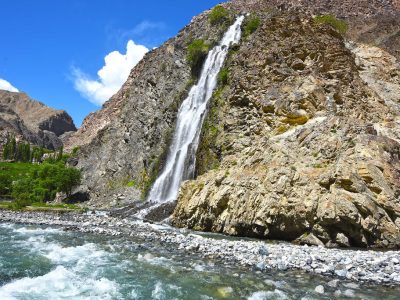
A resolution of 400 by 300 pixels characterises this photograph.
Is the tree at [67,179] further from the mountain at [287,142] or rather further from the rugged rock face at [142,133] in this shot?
the mountain at [287,142]

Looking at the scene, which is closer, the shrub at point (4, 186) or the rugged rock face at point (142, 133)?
the rugged rock face at point (142, 133)

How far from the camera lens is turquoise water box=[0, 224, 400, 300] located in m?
13.1

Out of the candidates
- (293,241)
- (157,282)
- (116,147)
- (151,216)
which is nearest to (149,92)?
(116,147)

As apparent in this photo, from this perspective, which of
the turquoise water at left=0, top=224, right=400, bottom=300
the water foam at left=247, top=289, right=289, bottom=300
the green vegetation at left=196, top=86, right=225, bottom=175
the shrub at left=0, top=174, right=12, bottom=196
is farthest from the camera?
the shrub at left=0, top=174, right=12, bottom=196

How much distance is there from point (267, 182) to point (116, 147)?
4618cm

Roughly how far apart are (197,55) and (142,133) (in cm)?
1579

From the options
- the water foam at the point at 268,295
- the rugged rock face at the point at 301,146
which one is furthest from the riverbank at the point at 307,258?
the rugged rock face at the point at 301,146

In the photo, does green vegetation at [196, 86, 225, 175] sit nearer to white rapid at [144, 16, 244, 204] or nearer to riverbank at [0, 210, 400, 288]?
white rapid at [144, 16, 244, 204]

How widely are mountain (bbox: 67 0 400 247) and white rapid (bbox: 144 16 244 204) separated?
7.34 feet

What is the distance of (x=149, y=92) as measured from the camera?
2660 inches

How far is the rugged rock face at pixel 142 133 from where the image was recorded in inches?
2217

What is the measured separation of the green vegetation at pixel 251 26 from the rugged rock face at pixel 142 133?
544 cm

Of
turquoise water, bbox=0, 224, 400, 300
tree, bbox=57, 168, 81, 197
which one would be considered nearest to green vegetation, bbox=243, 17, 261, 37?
tree, bbox=57, 168, 81, 197

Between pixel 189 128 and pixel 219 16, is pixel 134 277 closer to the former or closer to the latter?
pixel 189 128
